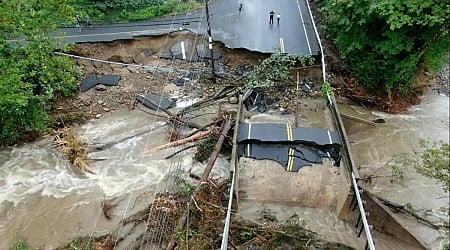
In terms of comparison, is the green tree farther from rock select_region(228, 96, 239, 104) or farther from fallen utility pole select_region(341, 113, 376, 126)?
fallen utility pole select_region(341, 113, 376, 126)

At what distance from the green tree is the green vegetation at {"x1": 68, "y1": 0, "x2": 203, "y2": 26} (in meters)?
5.94

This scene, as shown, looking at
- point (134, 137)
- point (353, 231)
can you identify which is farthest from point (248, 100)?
point (353, 231)

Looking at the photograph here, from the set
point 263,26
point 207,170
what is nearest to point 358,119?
point 263,26

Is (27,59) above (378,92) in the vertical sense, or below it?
above

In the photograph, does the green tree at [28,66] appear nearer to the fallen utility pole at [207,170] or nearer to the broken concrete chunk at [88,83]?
the broken concrete chunk at [88,83]

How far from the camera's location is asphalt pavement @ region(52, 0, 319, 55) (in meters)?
18.1

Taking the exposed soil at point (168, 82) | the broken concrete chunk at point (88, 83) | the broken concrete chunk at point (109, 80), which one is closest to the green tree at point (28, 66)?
the exposed soil at point (168, 82)

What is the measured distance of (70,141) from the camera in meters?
13.8

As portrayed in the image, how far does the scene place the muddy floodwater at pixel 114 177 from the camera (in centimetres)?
1127

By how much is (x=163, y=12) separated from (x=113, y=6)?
2.62m

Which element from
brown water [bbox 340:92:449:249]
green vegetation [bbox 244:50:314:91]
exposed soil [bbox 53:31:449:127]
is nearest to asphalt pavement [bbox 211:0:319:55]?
exposed soil [bbox 53:31:449:127]

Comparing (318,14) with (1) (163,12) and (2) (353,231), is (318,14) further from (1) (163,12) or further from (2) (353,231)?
(2) (353,231)

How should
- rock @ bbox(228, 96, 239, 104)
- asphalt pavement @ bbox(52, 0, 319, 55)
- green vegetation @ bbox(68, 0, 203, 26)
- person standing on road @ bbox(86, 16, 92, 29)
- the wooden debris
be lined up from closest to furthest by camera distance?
1. the wooden debris
2. rock @ bbox(228, 96, 239, 104)
3. asphalt pavement @ bbox(52, 0, 319, 55)
4. person standing on road @ bbox(86, 16, 92, 29)
5. green vegetation @ bbox(68, 0, 203, 26)

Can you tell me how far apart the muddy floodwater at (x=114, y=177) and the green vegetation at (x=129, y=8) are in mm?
7229
